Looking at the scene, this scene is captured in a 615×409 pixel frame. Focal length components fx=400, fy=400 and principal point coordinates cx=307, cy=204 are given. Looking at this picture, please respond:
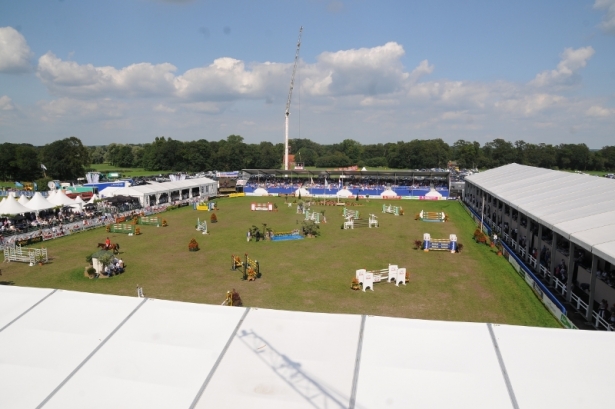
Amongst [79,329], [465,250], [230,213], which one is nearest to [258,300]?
[79,329]

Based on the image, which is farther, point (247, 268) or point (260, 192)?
point (260, 192)

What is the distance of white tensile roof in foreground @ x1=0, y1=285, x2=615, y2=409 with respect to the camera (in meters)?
5.83

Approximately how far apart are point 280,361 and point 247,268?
1286 cm

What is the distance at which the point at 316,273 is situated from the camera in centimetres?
2002

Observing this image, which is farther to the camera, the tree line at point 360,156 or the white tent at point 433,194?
the tree line at point 360,156

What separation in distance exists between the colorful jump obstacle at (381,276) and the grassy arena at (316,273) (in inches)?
17.0

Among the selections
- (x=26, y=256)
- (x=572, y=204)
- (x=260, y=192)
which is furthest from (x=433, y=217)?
(x=26, y=256)

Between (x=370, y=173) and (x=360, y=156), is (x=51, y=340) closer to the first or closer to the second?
(x=370, y=173)

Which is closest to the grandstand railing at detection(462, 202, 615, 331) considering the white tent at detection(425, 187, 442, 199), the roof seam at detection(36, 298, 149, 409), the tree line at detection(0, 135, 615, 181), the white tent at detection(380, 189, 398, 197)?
the roof seam at detection(36, 298, 149, 409)

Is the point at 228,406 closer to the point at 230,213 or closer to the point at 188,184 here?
the point at 230,213

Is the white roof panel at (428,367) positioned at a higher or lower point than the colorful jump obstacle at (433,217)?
higher

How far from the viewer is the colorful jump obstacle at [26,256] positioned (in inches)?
883

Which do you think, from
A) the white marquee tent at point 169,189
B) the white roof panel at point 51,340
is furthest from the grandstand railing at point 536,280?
the white marquee tent at point 169,189

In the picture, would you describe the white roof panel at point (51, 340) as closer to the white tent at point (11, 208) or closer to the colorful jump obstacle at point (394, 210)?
the white tent at point (11, 208)
